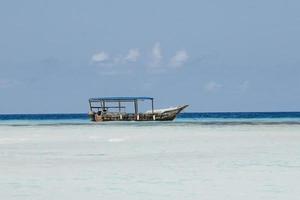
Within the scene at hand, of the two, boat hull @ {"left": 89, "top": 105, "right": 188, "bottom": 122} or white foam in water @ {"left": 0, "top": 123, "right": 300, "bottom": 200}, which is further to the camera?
boat hull @ {"left": 89, "top": 105, "right": 188, "bottom": 122}

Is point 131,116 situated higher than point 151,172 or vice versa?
point 131,116

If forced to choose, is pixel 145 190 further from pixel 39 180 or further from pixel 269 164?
pixel 269 164

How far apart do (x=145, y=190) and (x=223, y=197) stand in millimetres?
1728

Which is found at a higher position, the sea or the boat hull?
the boat hull

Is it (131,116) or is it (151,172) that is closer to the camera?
(151,172)

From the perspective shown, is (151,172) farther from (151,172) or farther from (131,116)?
(131,116)

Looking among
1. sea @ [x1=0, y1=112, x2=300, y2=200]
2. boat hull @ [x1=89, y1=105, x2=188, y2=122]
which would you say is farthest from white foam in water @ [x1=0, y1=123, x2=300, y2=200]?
boat hull @ [x1=89, y1=105, x2=188, y2=122]

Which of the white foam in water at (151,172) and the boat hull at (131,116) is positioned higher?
the boat hull at (131,116)

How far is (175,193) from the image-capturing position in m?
14.3

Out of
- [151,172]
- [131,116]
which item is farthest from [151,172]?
[131,116]

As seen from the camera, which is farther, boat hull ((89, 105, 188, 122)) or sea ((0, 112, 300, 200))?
boat hull ((89, 105, 188, 122))

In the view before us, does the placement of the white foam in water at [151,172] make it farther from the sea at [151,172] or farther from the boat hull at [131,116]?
the boat hull at [131,116]

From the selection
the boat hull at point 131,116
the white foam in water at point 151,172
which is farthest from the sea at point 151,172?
the boat hull at point 131,116

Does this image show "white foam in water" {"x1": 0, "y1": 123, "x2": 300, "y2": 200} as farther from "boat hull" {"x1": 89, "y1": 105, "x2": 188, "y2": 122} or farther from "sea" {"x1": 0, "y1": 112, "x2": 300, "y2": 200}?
"boat hull" {"x1": 89, "y1": 105, "x2": 188, "y2": 122}
